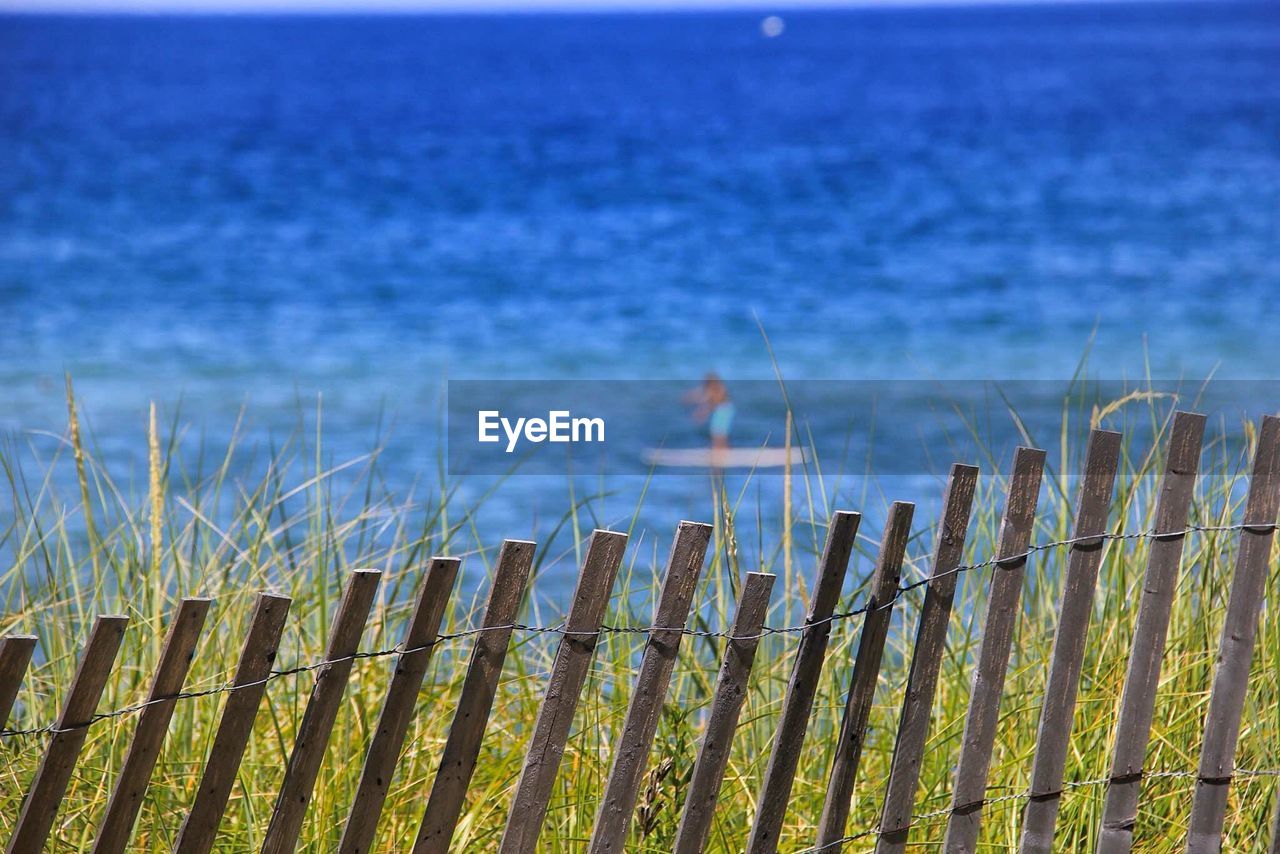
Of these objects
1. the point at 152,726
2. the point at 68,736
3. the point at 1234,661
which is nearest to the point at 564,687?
the point at 152,726

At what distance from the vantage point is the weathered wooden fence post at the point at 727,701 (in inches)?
74.5

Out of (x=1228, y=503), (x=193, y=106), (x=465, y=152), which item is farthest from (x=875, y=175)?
(x=1228, y=503)

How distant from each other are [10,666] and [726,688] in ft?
3.06

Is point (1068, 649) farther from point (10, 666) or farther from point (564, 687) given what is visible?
point (10, 666)

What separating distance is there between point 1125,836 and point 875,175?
3293 cm

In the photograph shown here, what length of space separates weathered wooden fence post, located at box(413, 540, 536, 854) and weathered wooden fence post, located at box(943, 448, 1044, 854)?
73cm

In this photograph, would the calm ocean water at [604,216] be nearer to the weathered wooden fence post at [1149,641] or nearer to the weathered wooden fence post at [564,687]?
the weathered wooden fence post at [1149,641]

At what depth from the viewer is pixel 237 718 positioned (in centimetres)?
175

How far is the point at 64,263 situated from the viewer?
27781mm

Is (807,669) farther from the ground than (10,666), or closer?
closer

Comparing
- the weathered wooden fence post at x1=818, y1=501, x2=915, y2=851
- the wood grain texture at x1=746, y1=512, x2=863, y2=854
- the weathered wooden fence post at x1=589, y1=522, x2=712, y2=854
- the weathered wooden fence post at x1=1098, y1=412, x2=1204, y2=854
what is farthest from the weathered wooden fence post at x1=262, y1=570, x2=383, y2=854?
the weathered wooden fence post at x1=1098, y1=412, x2=1204, y2=854

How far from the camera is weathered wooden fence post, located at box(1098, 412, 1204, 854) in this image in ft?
7.11

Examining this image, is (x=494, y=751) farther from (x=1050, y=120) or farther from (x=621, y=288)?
(x=1050, y=120)

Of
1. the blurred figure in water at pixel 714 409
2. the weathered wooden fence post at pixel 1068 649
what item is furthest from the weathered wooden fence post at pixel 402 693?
the blurred figure in water at pixel 714 409
